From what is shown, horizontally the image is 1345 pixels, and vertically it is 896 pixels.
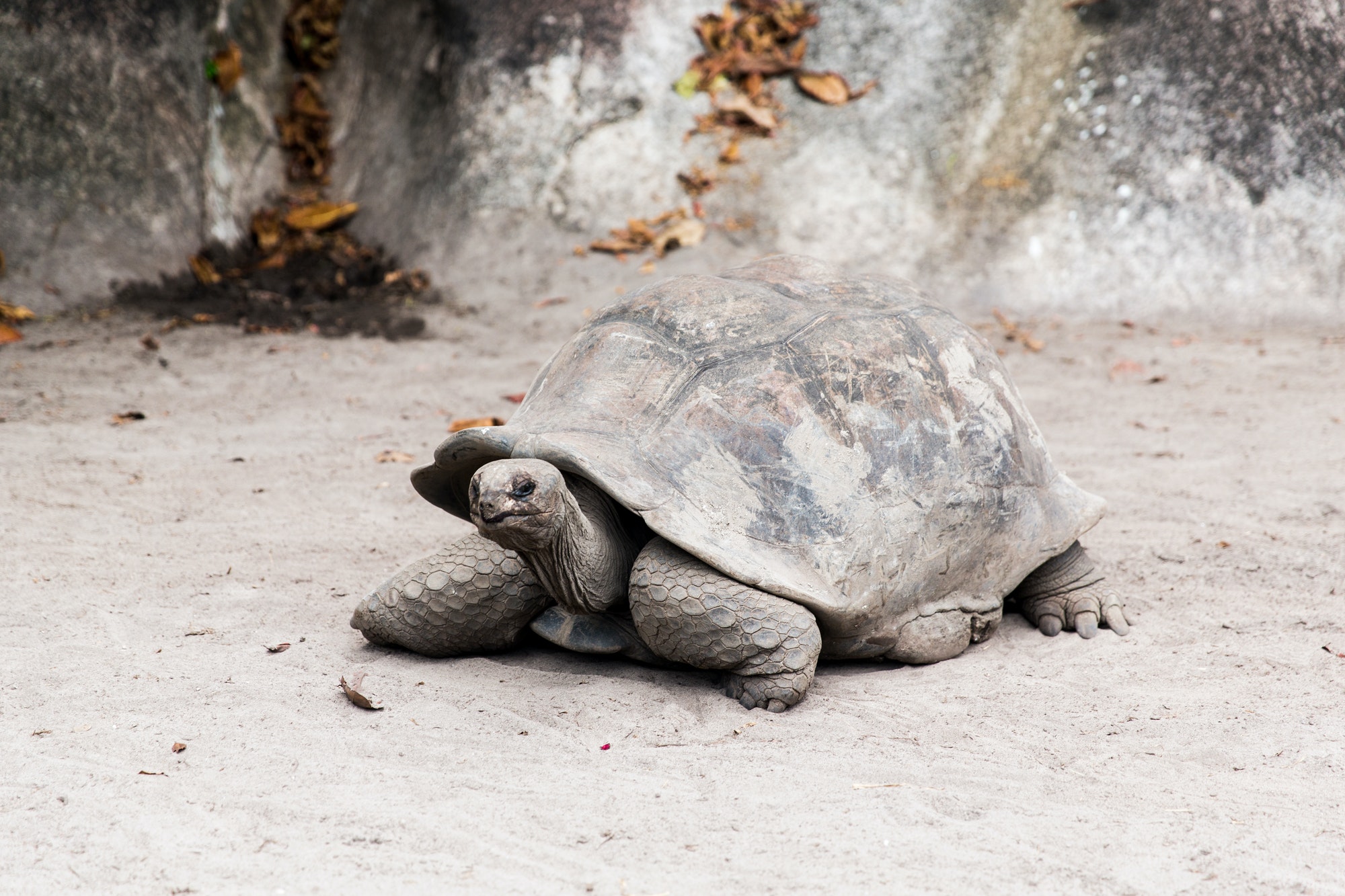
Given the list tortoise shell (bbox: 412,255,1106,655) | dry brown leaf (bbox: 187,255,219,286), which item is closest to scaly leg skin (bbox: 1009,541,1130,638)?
tortoise shell (bbox: 412,255,1106,655)

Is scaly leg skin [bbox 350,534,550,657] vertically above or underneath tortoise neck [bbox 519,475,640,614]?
underneath

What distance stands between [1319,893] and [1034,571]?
1510mm

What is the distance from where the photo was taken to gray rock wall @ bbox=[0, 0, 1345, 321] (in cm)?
682

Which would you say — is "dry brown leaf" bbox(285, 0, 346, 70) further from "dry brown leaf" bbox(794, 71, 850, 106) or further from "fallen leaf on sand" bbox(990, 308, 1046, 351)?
"fallen leaf on sand" bbox(990, 308, 1046, 351)

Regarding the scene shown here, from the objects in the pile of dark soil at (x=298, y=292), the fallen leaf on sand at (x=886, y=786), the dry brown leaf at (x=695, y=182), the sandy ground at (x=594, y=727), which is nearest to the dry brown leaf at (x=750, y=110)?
the dry brown leaf at (x=695, y=182)

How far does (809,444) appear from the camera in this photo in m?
2.73

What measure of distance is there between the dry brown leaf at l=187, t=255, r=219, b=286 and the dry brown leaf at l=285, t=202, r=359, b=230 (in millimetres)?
767

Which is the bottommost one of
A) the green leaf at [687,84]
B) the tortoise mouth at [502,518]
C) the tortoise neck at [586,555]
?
the tortoise neck at [586,555]

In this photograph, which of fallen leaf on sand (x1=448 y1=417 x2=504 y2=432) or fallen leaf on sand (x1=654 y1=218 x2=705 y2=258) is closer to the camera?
fallen leaf on sand (x1=448 y1=417 x2=504 y2=432)

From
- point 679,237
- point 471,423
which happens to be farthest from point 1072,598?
point 679,237

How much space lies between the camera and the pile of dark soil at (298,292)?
6.79 meters

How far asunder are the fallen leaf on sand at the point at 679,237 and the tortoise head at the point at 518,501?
5.04 meters

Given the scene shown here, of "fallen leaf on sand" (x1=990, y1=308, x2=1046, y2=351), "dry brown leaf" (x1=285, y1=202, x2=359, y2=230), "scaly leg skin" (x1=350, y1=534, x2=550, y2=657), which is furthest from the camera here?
"dry brown leaf" (x1=285, y1=202, x2=359, y2=230)

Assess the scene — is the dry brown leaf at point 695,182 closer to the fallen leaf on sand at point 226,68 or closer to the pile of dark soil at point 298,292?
the pile of dark soil at point 298,292
